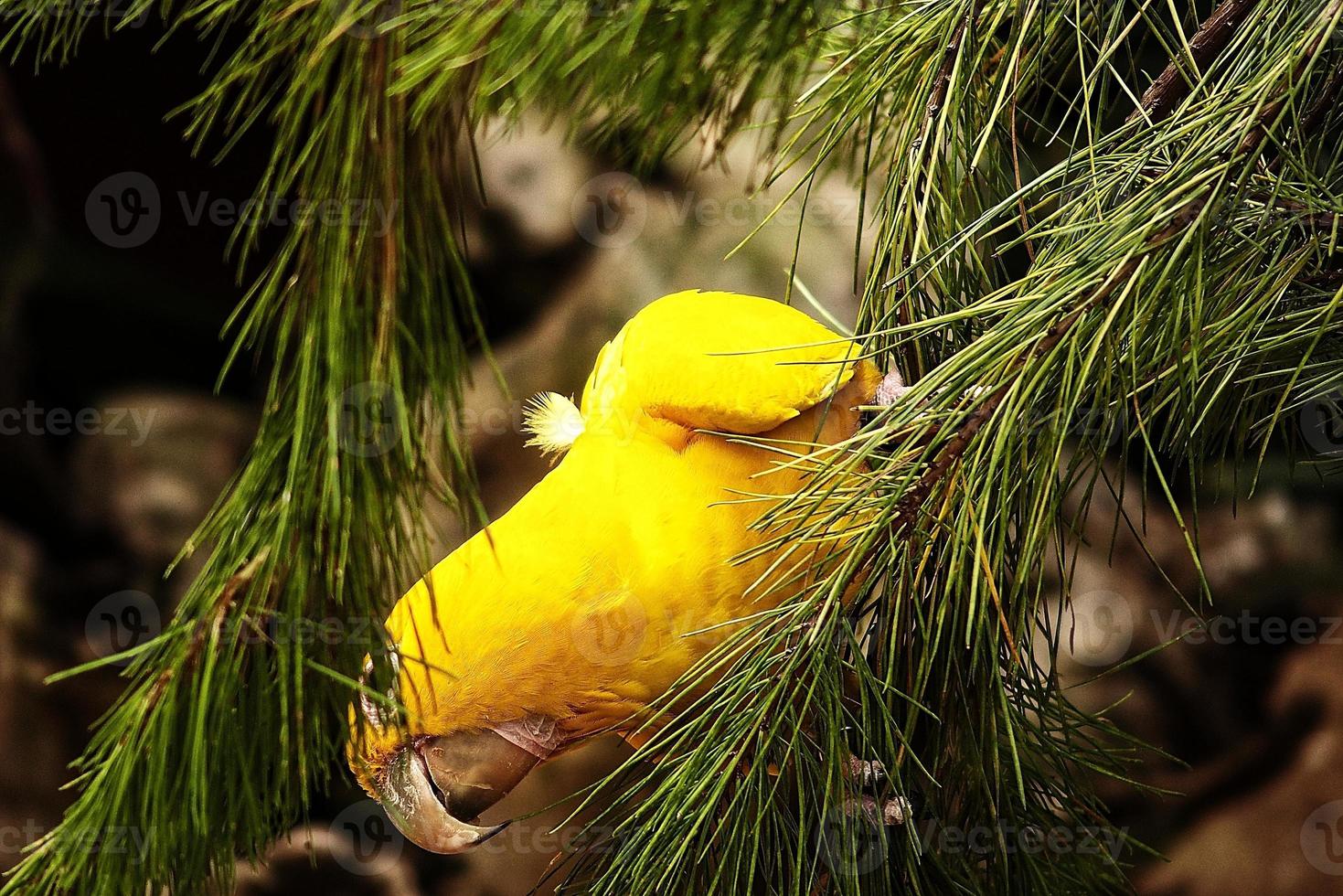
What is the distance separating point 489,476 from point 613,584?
3.34 feet

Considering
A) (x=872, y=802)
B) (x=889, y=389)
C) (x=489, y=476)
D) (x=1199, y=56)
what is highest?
(x=1199, y=56)

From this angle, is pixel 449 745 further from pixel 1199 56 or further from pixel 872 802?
pixel 1199 56

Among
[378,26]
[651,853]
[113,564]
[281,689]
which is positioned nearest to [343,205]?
[378,26]

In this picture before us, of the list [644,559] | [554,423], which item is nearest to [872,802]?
[644,559]

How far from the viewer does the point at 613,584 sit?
0.49 metres

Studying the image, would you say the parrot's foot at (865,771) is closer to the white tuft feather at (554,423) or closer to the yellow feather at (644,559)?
the yellow feather at (644,559)

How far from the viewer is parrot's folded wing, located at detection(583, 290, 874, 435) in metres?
0.49

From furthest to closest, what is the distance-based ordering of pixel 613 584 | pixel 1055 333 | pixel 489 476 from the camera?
pixel 489 476, pixel 613 584, pixel 1055 333

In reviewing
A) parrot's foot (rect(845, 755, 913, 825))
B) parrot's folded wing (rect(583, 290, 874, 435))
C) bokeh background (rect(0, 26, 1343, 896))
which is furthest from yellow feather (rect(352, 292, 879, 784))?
bokeh background (rect(0, 26, 1343, 896))

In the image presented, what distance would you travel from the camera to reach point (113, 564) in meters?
1.50

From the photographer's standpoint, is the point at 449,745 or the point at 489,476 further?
the point at 489,476

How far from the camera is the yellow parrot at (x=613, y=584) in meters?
0.48

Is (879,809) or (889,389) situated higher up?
(889,389)

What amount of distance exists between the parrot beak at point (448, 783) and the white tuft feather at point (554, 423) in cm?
18
